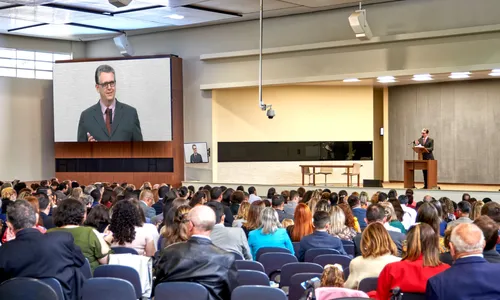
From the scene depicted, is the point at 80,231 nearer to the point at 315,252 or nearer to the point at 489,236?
the point at 315,252

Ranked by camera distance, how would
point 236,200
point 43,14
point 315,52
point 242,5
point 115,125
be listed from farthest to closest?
1. point 115,125
2. point 315,52
3. point 43,14
4. point 242,5
5. point 236,200

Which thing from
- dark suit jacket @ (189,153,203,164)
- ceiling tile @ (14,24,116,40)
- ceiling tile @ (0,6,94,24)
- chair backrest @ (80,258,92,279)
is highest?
ceiling tile @ (14,24,116,40)

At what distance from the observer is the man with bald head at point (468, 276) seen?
428cm

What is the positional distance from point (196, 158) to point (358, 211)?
1171cm

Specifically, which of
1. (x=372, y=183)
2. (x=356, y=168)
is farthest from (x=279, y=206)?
(x=356, y=168)

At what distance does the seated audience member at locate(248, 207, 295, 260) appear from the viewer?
8016 mm

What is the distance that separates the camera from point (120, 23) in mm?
20812

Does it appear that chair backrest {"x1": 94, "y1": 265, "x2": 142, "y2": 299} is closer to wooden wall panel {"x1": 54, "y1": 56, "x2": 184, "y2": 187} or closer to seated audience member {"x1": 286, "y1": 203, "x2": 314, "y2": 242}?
seated audience member {"x1": 286, "y1": 203, "x2": 314, "y2": 242}

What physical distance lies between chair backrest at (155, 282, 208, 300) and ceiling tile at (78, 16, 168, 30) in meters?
15.7

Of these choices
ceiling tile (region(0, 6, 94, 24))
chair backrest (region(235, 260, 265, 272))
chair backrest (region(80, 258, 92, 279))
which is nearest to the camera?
chair backrest (region(80, 258, 92, 279))

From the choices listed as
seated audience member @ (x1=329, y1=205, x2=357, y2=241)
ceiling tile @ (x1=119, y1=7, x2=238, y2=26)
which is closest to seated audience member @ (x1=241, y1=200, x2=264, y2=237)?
seated audience member @ (x1=329, y1=205, x2=357, y2=241)

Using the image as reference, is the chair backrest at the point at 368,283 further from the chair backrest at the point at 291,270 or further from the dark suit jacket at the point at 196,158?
the dark suit jacket at the point at 196,158

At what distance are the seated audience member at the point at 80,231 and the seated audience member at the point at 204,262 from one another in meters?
1.49

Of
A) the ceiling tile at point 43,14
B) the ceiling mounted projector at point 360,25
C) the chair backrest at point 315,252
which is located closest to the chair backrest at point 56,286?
the chair backrest at point 315,252
